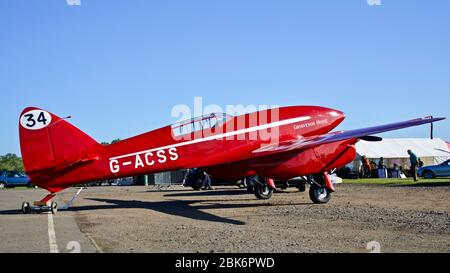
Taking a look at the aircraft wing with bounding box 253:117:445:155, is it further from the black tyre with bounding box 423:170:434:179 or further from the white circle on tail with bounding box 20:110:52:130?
the black tyre with bounding box 423:170:434:179

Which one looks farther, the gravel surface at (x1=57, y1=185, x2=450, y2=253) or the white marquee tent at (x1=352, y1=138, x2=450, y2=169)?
the white marquee tent at (x1=352, y1=138, x2=450, y2=169)

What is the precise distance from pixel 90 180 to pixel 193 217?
136 inches

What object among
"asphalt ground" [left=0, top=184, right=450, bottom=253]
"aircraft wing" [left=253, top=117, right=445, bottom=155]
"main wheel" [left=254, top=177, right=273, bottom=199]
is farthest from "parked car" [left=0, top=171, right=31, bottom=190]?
"aircraft wing" [left=253, top=117, right=445, bottom=155]

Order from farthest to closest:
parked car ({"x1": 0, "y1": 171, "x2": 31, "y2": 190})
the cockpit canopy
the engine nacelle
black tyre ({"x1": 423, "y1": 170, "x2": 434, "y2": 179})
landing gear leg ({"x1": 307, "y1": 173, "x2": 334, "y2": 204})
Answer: parked car ({"x1": 0, "y1": 171, "x2": 31, "y2": 190}) → black tyre ({"x1": 423, "y1": 170, "x2": 434, "y2": 179}) → landing gear leg ({"x1": 307, "y1": 173, "x2": 334, "y2": 204}) → the engine nacelle → the cockpit canopy

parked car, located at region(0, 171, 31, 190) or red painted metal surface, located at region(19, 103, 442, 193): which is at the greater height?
red painted metal surface, located at region(19, 103, 442, 193)

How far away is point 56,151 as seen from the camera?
46.6 feet

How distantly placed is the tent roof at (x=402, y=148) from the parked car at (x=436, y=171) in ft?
33.2

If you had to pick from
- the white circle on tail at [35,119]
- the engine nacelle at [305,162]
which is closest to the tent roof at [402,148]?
the engine nacelle at [305,162]

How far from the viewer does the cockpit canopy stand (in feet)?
50.4
